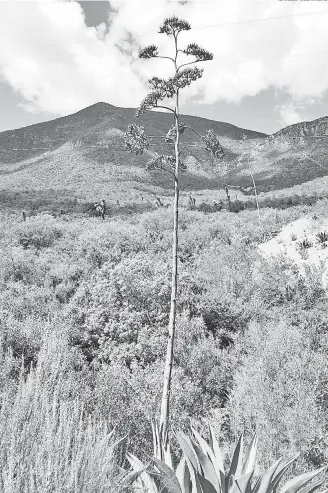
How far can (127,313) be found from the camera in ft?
32.7

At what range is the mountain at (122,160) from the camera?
207 ft

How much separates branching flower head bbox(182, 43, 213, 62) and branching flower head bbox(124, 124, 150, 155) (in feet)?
5.12

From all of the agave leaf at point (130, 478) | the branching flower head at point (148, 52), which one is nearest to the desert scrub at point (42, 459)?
the agave leaf at point (130, 478)

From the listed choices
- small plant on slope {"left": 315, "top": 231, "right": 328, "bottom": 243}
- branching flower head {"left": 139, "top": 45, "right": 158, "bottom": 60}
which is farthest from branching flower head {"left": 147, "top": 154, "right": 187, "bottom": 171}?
small plant on slope {"left": 315, "top": 231, "right": 328, "bottom": 243}

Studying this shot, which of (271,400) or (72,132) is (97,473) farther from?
(72,132)

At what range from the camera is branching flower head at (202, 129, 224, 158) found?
19.0ft

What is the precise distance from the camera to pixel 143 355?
28.1ft

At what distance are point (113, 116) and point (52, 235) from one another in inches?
4093

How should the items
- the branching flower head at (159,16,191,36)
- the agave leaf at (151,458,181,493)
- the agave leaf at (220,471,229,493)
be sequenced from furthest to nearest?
1. the branching flower head at (159,16,191,36)
2. the agave leaf at (220,471,229,493)
3. the agave leaf at (151,458,181,493)

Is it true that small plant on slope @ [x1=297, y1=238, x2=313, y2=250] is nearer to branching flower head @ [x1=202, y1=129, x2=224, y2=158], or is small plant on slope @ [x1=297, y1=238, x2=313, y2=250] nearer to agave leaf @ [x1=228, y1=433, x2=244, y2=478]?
branching flower head @ [x1=202, y1=129, x2=224, y2=158]

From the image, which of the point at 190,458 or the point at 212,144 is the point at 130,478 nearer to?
the point at 190,458

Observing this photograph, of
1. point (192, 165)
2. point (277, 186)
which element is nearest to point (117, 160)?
point (192, 165)

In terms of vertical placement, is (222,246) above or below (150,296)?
above

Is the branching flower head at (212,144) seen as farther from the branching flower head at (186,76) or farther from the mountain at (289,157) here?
the mountain at (289,157)
